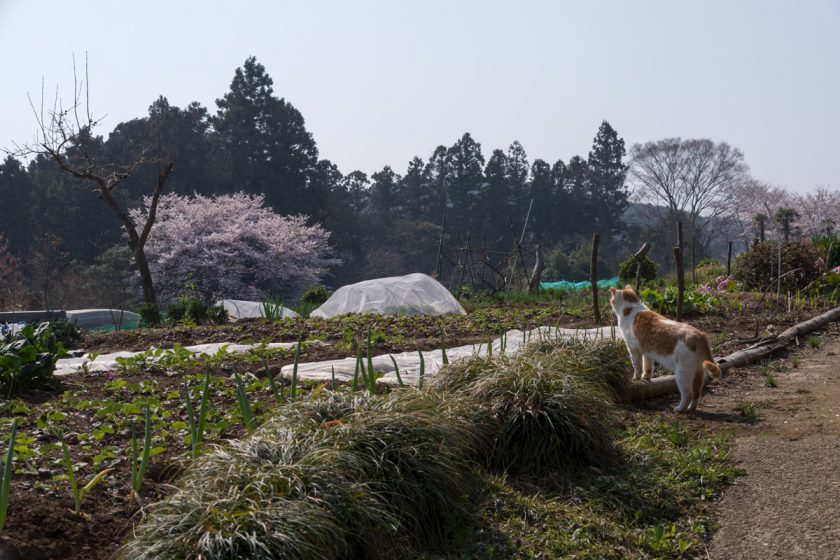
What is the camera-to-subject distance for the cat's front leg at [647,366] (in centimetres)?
616

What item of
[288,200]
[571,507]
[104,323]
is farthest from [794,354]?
[288,200]

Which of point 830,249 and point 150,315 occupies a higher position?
point 830,249

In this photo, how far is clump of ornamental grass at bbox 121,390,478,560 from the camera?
258 centimetres

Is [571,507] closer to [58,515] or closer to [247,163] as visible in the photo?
[58,515]

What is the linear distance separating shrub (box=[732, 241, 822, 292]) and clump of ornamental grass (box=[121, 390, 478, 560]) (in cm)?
1109

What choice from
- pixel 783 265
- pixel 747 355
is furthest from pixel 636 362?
pixel 783 265

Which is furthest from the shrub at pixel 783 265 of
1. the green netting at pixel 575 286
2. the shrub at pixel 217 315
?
the shrub at pixel 217 315

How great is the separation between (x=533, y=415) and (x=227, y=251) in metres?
25.0

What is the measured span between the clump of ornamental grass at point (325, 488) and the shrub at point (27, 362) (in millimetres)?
3021

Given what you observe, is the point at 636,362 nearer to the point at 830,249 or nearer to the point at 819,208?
the point at 830,249

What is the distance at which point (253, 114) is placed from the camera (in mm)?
38188

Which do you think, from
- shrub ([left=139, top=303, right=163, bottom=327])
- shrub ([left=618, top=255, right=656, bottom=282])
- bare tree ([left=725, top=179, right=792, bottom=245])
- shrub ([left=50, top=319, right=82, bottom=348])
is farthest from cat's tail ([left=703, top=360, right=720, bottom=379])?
bare tree ([left=725, top=179, right=792, bottom=245])

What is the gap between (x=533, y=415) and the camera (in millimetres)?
4328

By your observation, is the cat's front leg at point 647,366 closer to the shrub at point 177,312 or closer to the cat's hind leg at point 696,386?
the cat's hind leg at point 696,386
